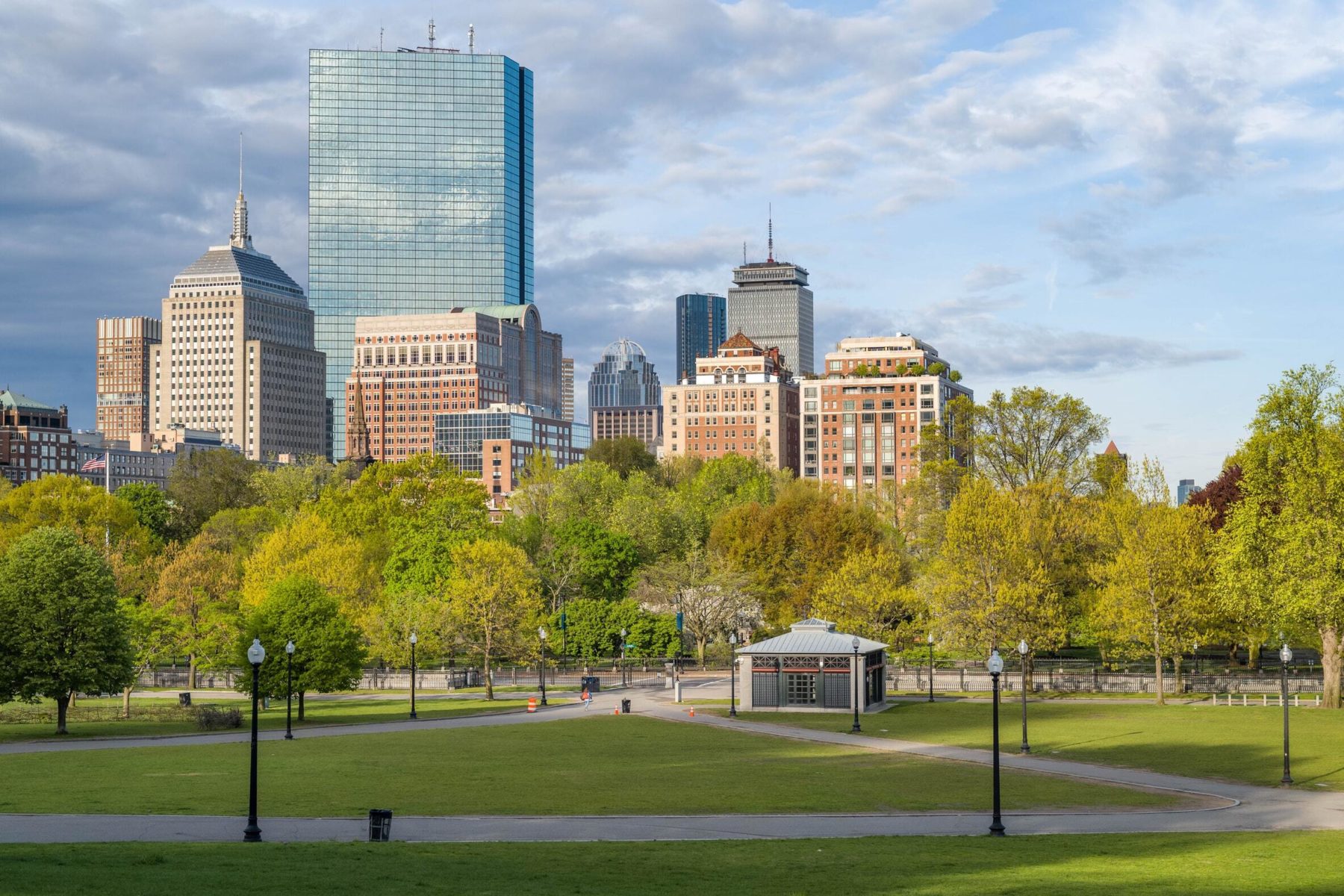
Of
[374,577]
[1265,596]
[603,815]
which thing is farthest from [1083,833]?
[374,577]

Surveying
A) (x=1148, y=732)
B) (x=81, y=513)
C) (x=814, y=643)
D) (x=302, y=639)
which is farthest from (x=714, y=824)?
(x=81, y=513)

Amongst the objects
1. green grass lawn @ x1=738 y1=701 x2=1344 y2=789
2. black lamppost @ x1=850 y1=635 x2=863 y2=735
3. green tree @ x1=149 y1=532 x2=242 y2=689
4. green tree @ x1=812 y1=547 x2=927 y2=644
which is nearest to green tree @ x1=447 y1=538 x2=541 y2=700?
green tree @ x1=149 y1=532 x2=242 y2=689

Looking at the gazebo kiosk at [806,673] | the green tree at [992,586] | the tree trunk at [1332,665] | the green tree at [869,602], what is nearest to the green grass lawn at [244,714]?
the gazebo kiosk at [806,673]

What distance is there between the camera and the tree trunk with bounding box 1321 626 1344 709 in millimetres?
69062

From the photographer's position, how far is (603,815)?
3419 cm

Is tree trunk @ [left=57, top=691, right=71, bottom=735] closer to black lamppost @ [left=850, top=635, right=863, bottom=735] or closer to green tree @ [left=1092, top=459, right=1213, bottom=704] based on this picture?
black lamppost @ [left=850, top=635, right=863, bottom=735]

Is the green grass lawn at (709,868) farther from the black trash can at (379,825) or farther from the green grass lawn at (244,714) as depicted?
the green grass lawn at (244,714)

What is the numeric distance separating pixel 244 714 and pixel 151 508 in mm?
75976

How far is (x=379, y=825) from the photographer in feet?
97.6

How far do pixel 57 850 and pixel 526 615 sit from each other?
61860mm

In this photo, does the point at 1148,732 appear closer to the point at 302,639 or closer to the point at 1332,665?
the point at 1332,665

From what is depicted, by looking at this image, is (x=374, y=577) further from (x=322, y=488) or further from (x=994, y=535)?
(x=994, y=535)

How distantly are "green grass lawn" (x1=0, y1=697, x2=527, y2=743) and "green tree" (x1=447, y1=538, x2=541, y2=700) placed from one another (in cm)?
611

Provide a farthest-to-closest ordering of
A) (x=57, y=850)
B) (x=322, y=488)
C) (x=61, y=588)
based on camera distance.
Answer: (x=322, y=488) < (x=61, y=588) < (x=57, y=850)
